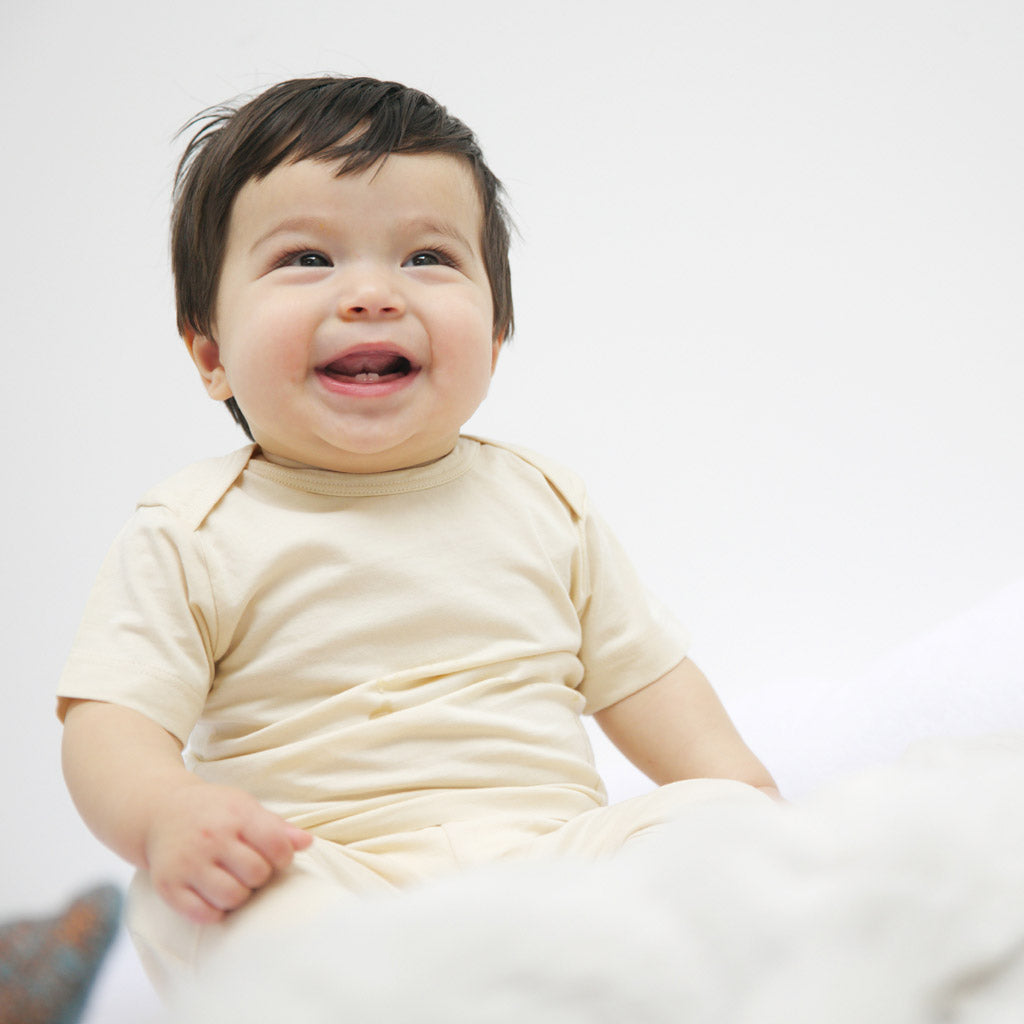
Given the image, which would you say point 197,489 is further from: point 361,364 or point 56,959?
point 56,959

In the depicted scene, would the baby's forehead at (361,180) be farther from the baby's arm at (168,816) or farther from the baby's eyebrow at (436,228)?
the baby's arm at (168,816)

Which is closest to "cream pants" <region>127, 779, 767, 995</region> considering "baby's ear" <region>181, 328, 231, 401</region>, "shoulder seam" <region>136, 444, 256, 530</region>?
"shoulder seam" <region>136, 444, 256, 530</region>

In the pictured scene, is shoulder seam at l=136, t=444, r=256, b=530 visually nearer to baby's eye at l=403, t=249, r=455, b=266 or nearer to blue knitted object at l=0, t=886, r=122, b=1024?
baby's eye at l=403, t=249, r=455, b=266

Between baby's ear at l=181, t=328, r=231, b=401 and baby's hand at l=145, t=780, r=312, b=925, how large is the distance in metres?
0.36

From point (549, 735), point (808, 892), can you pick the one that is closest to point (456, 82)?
point (549, 735)

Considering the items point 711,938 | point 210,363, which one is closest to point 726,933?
point 711,938

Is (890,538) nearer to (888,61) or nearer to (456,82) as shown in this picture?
(888,61)

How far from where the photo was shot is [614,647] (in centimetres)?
98

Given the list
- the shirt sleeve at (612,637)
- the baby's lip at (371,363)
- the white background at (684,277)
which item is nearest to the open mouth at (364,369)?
the baby's lip at (371,363)

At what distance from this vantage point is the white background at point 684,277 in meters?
1.55

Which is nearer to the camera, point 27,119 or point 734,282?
point 27,119

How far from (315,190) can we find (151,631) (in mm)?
307

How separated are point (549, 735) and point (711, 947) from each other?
0.40 m

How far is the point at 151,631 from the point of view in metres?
0.80
